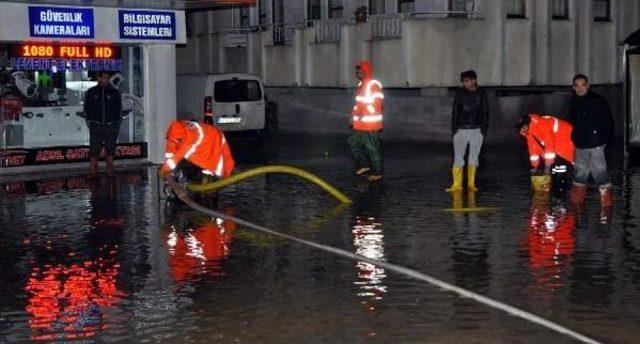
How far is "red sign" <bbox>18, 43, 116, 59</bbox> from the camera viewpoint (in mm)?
21719

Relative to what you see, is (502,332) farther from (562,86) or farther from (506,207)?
(562,86)

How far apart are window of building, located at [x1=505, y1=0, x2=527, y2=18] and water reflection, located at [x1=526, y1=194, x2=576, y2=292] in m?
14.2

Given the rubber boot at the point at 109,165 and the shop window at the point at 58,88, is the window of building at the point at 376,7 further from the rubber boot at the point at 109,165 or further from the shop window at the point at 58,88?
the rubber boot at the point at 109,165

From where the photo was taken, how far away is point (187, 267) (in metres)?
11.1

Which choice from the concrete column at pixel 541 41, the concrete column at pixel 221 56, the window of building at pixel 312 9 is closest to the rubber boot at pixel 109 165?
the concrete column at pixel 541 41

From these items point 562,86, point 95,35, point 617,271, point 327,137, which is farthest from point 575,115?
point 327,137

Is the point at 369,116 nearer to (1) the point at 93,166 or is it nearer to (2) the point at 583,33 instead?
(1) the point at 93,166

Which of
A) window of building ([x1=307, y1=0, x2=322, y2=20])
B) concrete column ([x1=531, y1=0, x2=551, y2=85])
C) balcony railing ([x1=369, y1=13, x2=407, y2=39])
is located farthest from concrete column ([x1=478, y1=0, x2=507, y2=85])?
window of building ([x1=307, y1=0, x2=322, y2=20])

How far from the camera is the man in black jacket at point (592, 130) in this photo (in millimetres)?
15297

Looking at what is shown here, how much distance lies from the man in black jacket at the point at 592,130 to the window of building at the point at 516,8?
14.7m

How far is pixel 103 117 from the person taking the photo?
21.2m

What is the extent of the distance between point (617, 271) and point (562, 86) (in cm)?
2143

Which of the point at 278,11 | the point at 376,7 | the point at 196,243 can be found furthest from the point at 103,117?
the point at 278,11

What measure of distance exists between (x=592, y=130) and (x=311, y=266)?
5725mm
